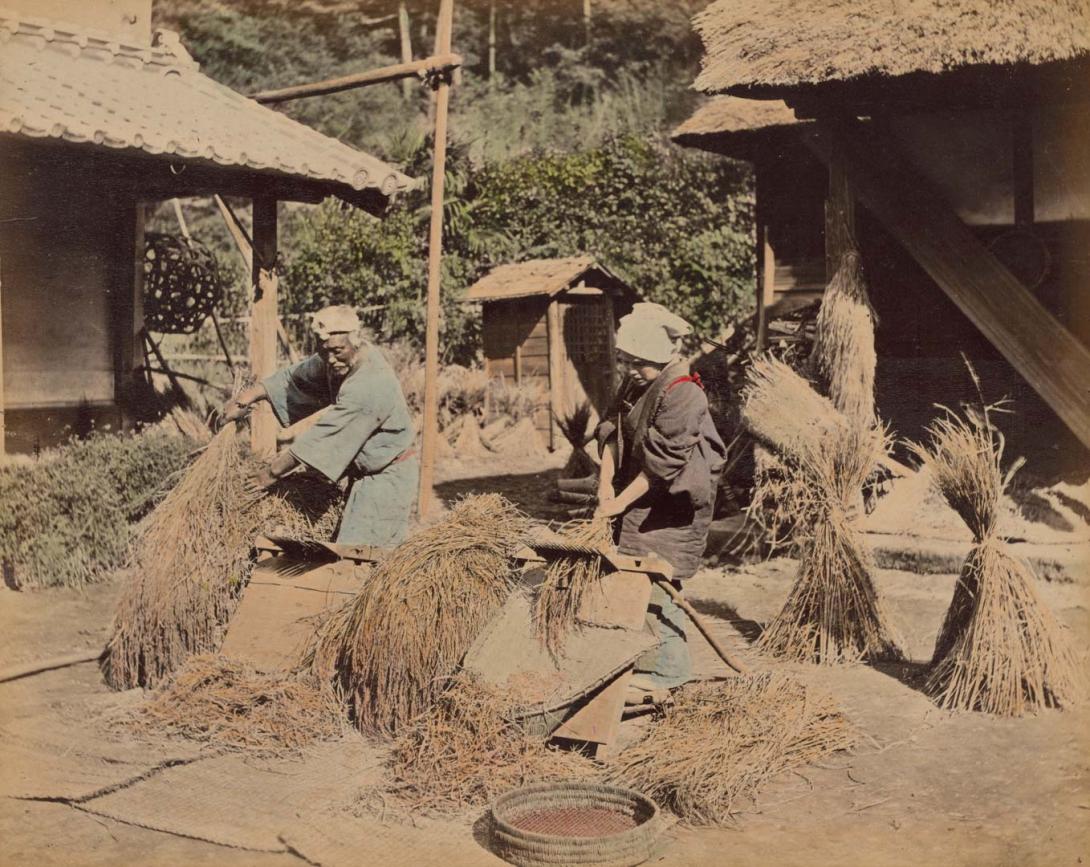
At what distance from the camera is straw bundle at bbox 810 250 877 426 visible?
788 cm

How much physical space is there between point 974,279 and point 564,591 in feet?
16.8

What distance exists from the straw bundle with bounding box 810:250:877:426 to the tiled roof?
329 cm

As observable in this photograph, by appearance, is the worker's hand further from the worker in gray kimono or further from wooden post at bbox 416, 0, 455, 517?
wooden post at bbox 416, 0, 455, 517

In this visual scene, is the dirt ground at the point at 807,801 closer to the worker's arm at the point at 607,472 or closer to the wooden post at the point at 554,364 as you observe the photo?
the worker's arm at the point at 607,472

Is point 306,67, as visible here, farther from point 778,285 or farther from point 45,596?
point 45,596

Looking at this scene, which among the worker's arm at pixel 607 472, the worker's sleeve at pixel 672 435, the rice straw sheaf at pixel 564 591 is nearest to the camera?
the rice straw sheaf at pixel 564 591

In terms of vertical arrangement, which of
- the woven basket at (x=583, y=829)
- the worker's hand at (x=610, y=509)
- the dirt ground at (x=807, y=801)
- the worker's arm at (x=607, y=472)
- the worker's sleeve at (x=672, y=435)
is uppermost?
the worker's sleeve at (x=672, y=435)

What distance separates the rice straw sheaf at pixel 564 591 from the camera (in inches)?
179

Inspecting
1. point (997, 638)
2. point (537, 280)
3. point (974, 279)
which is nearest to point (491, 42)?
point (537, 280)

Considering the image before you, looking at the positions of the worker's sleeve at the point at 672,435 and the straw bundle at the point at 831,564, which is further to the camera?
the straw bundle at the point at 831,564

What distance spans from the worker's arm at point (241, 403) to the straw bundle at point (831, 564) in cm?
283

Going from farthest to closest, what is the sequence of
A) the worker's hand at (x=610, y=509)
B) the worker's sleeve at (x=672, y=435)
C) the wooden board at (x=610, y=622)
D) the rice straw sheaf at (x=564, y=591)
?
the worker's sleeve at (x=672, y=435) → the worker's hand at (x=610, y=509) → the rice straw sheaf at (x=564, y=591) → the wooden board at (x=610, y=622)

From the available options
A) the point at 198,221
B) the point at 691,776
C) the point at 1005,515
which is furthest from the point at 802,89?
the point at 198,221

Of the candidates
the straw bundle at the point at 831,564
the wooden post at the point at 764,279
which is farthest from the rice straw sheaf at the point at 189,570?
the wooden post at the point at 764,279
